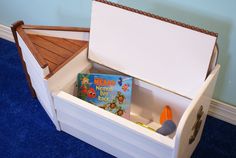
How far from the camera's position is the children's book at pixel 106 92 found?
4.01 feet

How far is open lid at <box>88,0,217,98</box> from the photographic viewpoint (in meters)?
1.04

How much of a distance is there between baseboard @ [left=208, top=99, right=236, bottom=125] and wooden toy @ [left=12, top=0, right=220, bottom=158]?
204 millimetres

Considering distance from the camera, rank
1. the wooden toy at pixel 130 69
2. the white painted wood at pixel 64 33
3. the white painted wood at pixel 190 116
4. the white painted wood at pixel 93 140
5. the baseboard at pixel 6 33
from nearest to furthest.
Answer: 1. the white painted wood at pixel 190 116
2. the wooden toy at pixel 130 69
3. the white painted wood at pixel 93 140
4. the white painted wood at pixel 64 33
5. the baseboard at pixel 6 33

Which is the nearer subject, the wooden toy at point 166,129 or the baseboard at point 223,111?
the wooden toy at point 166,129

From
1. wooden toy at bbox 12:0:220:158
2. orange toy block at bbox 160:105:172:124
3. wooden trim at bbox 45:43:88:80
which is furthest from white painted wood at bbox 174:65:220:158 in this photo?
wooden trim at bbox 45:43:88:80

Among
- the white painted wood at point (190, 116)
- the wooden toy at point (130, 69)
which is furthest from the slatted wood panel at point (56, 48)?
the white painted wood at point (190, 116)

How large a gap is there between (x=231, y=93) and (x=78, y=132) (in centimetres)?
65

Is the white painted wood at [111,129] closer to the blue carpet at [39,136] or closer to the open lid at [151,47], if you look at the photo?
the blue carpet at [39,136]

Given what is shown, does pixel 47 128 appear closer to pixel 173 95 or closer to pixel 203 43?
pixel 173 95

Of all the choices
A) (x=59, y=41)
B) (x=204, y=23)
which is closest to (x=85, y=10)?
(x=59, y=41)

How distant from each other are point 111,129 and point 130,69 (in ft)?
0.87

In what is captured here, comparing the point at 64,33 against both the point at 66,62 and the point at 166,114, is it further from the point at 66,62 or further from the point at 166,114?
the point at 166,114

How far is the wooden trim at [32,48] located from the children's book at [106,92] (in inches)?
6.8

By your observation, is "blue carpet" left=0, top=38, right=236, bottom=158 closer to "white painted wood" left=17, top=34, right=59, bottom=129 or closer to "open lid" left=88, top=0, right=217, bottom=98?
"white painted wood" left=17, top=34, right=59, bottom=129
